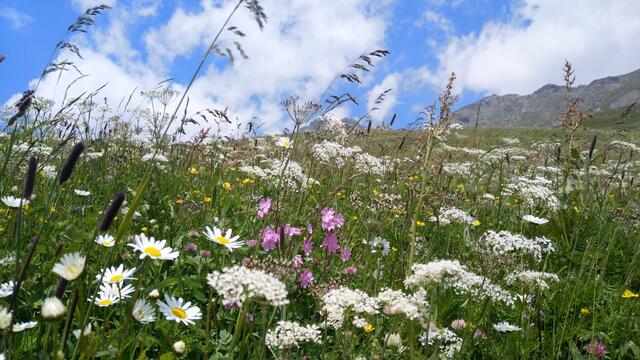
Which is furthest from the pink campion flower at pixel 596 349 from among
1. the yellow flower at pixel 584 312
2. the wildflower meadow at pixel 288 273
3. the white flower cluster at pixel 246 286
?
the white flower cluster at pixel 246 286

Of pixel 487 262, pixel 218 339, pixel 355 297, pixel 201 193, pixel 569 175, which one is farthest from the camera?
pixel 569 175

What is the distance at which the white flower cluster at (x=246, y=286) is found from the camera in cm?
147

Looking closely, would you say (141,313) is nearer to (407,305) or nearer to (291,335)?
(291,335)

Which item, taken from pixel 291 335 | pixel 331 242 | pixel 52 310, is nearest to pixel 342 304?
pixel 291 335

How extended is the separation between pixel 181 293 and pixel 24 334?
78 centimetres

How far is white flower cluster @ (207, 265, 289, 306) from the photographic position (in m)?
1.47

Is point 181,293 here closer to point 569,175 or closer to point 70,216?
point 70,216

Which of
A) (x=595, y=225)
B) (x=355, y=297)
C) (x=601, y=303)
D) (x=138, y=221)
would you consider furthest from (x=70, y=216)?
(x=595, y=225)

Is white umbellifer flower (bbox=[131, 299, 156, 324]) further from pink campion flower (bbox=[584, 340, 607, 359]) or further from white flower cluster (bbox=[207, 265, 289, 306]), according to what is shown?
pink campion flower (bbox=[584, 340, 607, 359])

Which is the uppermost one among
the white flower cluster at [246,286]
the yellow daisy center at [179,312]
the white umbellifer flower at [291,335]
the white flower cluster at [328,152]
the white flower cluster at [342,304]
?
the white flower cluster at [328,152]

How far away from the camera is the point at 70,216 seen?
3.55 m

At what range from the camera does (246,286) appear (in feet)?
4.99

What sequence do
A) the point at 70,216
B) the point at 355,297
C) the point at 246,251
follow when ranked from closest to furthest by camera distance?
the point at 355,297 < the point at 246,251 < the point at 70,216

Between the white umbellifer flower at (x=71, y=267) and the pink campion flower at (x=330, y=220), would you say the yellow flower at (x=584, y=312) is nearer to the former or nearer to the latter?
the pink campion flower at (x=330, y=220)
